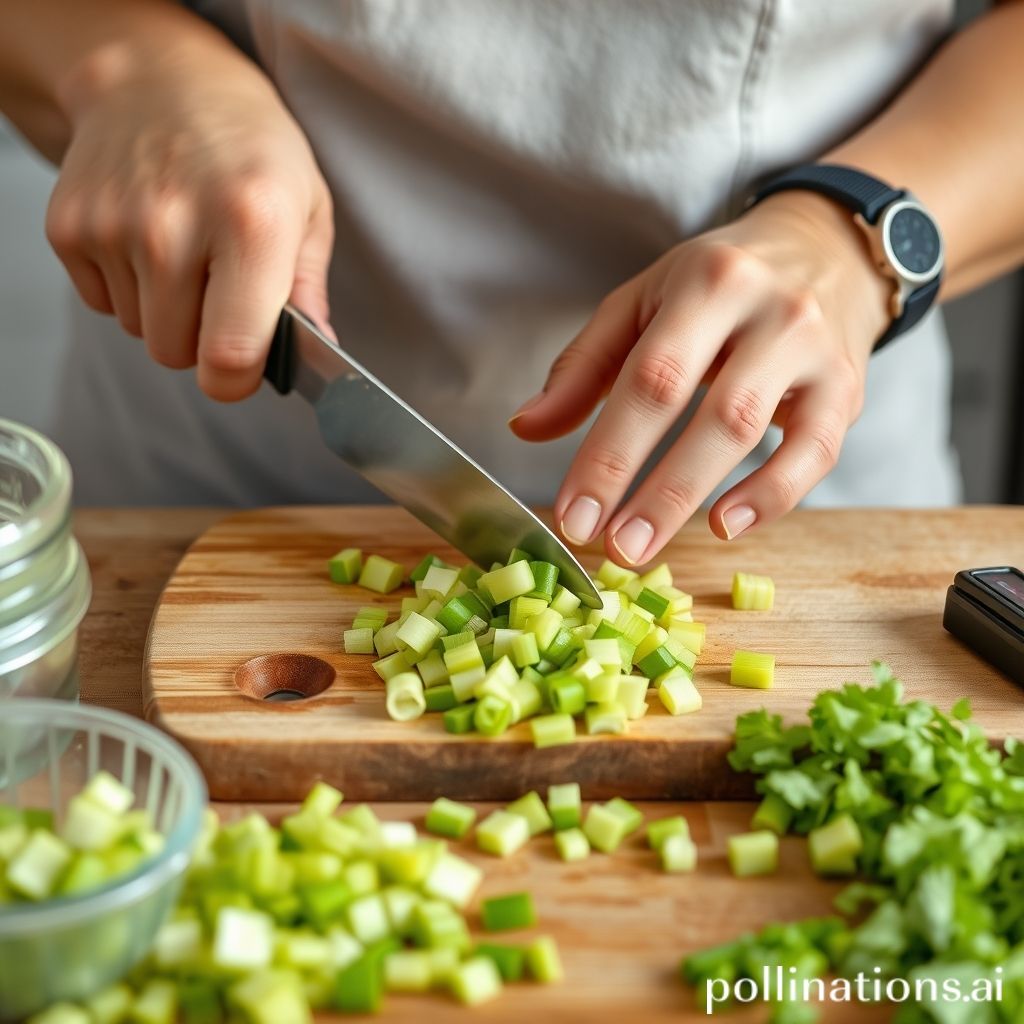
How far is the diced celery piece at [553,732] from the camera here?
116 cm

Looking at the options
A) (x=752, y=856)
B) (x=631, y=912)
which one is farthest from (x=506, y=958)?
(x=752, y=856)

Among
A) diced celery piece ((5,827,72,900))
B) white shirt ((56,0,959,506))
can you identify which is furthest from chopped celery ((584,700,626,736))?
white shirt ((56,0,959,506))

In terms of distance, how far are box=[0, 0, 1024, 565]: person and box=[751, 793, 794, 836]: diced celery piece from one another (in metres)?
0.32

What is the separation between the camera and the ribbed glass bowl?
2.67ft

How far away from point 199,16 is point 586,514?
941 mm

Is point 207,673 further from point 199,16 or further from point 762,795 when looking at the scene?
point 199,16

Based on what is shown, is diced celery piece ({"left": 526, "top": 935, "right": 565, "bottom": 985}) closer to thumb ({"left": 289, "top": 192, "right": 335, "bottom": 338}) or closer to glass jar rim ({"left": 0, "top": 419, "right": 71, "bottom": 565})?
glass jar rim ({"left": 0, "top": 419, "right": 71, "bottom": 565})

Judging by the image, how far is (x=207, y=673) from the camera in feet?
4.17

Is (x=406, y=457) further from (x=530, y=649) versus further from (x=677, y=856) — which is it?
(x=677, y=856)

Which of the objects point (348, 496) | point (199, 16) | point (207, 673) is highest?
point (199, 16)

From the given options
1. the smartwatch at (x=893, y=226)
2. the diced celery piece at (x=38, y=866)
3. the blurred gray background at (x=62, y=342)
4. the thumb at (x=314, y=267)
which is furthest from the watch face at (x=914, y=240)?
the blurred gray background at (x=62, y=342)

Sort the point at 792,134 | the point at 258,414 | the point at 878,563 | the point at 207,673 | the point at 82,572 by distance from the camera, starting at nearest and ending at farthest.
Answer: the point at 82,572 → the point at 207,673 → the point at 878,563 → the point at 792,134 → the point at 258,414

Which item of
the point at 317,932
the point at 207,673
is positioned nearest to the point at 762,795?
the point at 317,932

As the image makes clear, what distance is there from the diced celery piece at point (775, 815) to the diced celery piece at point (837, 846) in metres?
0.04
